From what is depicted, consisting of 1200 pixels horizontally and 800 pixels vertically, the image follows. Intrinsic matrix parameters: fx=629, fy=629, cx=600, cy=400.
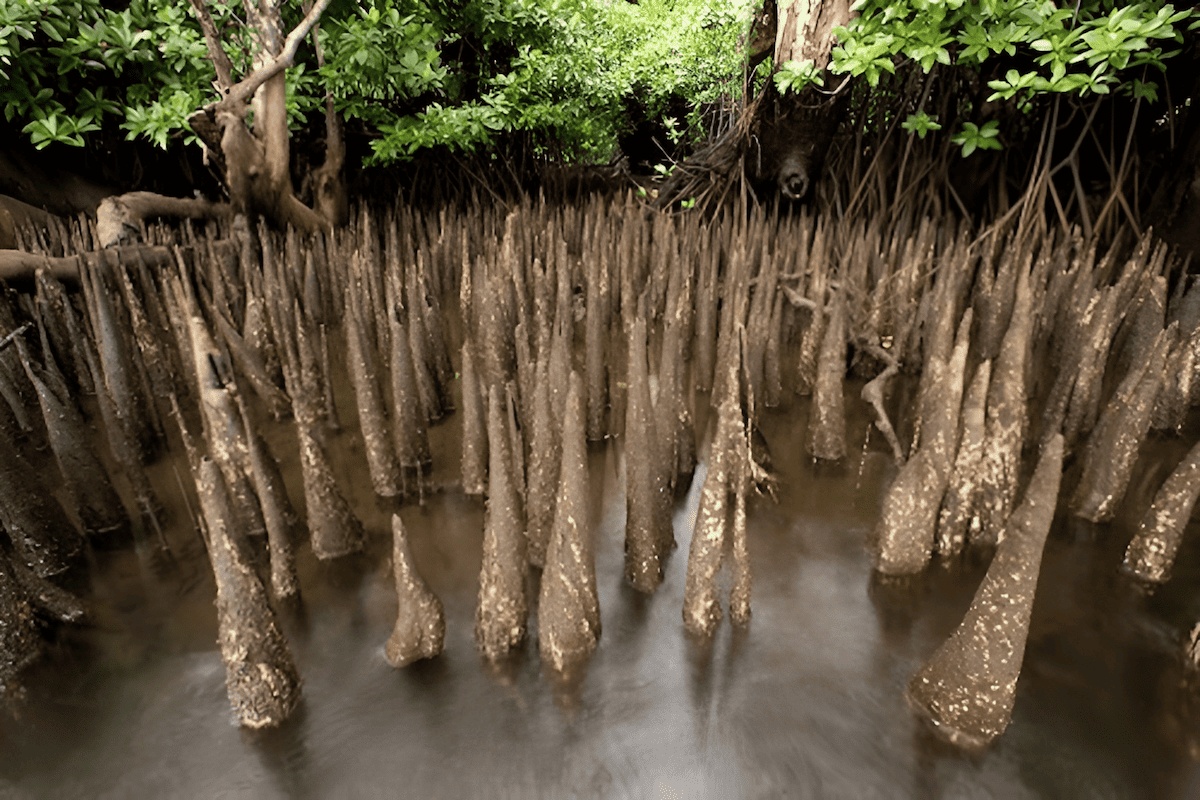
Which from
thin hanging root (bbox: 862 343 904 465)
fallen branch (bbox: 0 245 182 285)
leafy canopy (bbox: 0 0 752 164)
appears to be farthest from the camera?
leafy canopy (bbox: 0 0 752 164)

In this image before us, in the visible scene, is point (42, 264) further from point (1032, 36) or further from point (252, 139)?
point (1032, 36)

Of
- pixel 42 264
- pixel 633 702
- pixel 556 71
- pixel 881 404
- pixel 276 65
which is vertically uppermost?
pixel 556 71

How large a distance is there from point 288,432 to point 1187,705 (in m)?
2.57

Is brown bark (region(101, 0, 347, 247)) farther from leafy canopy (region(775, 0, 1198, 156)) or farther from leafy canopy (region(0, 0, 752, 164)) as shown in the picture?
leafy canopy (region(775, 0, 1198, 156))

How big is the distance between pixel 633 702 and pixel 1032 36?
130 inches

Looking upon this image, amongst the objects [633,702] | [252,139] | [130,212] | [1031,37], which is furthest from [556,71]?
[633,702]

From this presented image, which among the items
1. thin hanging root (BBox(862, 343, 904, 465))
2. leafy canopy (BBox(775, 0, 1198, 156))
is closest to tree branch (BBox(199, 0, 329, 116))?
leafy canopy (BBox(775, 0, 1198, 156))

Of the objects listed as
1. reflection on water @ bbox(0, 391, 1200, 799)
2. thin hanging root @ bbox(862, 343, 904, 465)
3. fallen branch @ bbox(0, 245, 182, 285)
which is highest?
fallen branch @ bbox(0, 245, 182, 285)

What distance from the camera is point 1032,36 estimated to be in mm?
2818

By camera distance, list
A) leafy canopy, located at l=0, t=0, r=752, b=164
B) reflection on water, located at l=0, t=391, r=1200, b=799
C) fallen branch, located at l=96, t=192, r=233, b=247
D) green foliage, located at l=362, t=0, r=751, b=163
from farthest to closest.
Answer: green foliage, located at l=362, t=0, r=751, b=163 → leafy canopy, located at l=0, t=0, r=752, b=164 → fallen branch, located at l=96, t=192, r=233, b=247 → reflection on water, located at l=0, t=391, r=1200, b=799

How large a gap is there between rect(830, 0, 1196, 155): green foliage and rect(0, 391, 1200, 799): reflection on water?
7.02ft

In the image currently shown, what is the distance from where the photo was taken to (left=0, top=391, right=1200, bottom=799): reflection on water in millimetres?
1162

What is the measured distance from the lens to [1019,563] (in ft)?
3.73

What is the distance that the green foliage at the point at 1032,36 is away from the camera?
101 inches
